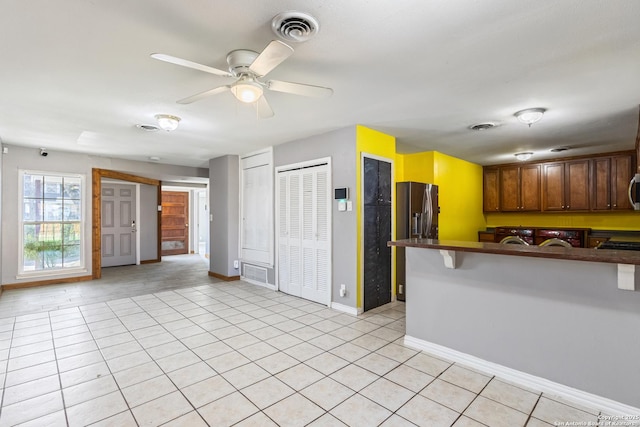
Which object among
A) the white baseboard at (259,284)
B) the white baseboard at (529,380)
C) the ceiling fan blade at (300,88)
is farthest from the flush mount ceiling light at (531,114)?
the white baseboard at (259,284)

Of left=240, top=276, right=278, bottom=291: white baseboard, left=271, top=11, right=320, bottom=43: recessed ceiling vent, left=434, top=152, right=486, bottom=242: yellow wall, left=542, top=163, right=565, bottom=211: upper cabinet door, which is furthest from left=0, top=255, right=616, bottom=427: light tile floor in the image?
left=542, top=163, right=565, bottom=211: upper cabinet door

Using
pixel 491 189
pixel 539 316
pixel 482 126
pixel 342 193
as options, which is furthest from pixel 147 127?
pixel 491 189

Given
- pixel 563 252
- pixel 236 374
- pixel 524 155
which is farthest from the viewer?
pixel 524 155

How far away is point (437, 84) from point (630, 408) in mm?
2660

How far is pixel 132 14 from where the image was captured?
172 centimetres

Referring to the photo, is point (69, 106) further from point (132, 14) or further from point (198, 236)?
point (198, 236)

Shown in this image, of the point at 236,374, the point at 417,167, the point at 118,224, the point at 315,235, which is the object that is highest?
the point at 417,167

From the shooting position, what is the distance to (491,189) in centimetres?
672

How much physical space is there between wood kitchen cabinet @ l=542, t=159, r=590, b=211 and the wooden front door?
985 cm

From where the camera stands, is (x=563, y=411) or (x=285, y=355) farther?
(x=285, y=355)

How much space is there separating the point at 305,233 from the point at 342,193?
0.97 meters

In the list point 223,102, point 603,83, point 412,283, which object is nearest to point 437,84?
point 603,83

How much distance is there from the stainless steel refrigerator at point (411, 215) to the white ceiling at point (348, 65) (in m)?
0.80

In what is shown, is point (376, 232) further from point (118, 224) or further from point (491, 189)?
point (118, 224)
